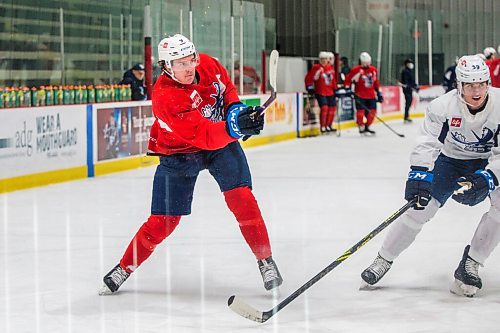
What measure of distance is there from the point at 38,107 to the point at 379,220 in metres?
3.33

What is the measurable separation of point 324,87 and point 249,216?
11033mm

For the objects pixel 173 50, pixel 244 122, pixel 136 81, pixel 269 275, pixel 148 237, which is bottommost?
pixel 269 275

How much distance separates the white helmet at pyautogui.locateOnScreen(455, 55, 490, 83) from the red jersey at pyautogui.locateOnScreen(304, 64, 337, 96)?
11017 mm

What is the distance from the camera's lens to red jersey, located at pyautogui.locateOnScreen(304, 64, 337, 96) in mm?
14898

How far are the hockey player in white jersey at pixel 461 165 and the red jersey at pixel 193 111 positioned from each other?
0.77 metres

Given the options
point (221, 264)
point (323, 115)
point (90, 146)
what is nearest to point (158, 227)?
point (221, 264)

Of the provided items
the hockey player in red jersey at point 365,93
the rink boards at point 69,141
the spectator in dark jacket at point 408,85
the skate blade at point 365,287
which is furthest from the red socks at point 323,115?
the skate blade at point 365,287

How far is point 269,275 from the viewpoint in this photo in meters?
4.02

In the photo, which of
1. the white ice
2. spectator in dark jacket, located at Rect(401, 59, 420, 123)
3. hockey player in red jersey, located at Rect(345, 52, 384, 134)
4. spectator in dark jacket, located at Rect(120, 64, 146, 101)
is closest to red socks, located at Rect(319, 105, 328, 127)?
hockey player in red jersey, located at Rect(345, 52, 384, 134)

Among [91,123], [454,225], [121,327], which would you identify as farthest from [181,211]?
[91,123]

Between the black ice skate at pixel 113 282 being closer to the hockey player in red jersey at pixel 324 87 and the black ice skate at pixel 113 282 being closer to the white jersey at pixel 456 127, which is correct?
the white jersey at pixel 456 127

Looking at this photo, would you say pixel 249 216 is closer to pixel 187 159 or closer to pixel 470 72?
pixel 187 159

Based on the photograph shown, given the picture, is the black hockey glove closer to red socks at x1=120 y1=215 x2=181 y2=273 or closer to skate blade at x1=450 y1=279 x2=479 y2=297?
red socks at x1=120 y1=215 x2=181 y2=273

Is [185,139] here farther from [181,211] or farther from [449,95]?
[449,95]
